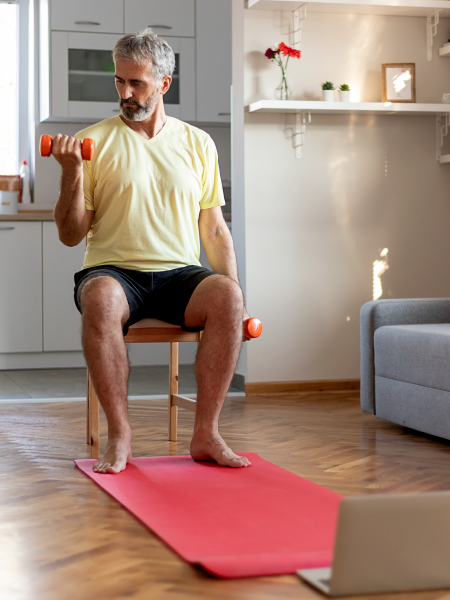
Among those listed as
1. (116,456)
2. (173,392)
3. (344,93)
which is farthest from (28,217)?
(116,456)

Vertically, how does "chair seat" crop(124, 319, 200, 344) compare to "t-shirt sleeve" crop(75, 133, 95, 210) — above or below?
below

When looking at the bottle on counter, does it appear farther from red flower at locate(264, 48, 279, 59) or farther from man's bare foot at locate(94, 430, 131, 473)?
man's bare foot at locate(94, 430, 131, 473)

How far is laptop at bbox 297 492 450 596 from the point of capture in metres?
1.30

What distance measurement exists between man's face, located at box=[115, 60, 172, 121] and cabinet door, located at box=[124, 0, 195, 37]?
9.21 feet

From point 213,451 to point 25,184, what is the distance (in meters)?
3.43

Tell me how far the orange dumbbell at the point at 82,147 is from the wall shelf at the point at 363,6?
174cm

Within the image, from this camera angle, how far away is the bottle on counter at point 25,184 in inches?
206

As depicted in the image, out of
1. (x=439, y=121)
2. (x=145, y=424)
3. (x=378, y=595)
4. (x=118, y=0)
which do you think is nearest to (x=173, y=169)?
(x=145, y=424)

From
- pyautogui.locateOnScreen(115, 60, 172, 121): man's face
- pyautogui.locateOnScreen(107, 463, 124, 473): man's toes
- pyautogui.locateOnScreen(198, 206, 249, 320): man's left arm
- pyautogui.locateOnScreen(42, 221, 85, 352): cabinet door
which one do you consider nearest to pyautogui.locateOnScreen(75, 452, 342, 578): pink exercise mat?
pyautogui.locateOnScreen(107, 463, 124, 473): man's toes

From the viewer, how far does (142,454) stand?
246 cm

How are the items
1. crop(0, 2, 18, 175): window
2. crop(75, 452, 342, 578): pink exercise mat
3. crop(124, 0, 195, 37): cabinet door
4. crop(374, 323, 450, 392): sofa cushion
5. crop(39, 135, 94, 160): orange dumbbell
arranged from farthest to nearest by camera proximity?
crop(0, 2, 18, 175): window → crop(124, 0, 195, 37): cabinet door → crop(374, 323, 450, 392): sofa cushion → crop(39, 135, 94, 160): orange dumbbell → crop(75, 452, 342, 578): pink exercise mat

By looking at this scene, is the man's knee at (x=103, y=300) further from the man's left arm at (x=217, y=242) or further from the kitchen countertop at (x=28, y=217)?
the kitchen countertop at (x=28, y=217)

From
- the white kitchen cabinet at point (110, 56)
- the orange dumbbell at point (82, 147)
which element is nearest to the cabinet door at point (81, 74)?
the white kitchen cabinet at point (110, 56)

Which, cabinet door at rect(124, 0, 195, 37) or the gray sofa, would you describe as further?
cabinet door at rect(124, 0, 195, 37)
